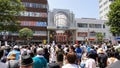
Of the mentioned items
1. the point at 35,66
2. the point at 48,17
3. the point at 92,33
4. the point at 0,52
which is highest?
the point at 0,52

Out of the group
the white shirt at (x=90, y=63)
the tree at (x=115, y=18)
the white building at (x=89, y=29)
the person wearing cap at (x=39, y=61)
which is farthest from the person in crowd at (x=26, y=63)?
the white building at (x=89, y=29)

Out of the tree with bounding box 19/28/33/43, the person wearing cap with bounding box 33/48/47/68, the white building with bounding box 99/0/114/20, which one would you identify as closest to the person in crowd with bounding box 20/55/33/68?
the person wearing cap with bounding box 33/48/47/68

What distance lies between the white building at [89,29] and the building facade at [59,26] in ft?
14.3

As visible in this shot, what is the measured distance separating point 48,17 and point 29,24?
6532 mm

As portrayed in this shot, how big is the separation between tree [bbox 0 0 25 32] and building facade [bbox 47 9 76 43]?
4218 centimetres

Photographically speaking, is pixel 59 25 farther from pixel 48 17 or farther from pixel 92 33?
pixel 92 33

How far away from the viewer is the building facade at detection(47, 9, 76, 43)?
8738 cm

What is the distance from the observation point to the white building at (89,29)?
93062 mm

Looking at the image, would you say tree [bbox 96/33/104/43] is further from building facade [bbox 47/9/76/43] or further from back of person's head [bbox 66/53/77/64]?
back of person's head [bbox 66/53/77/64]

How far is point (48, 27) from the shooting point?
8644cm

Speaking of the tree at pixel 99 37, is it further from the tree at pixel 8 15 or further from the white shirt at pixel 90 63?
the white shirt at pixel 90 63

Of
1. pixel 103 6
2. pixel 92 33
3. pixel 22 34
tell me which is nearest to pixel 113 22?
pixel 22 34

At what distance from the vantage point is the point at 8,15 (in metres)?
43.1

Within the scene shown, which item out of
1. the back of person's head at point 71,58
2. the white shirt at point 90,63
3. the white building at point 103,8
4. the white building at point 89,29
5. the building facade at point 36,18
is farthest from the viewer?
the white building at point 103,8
